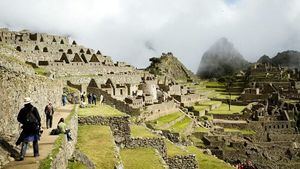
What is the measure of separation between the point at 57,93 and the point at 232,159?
82.2ft

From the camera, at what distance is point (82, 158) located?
42.1 ft

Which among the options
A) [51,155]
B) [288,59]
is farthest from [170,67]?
[51,155]

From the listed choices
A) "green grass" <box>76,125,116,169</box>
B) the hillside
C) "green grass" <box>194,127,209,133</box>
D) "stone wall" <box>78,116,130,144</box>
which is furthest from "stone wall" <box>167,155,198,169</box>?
the hillside

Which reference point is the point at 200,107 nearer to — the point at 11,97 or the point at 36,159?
the point at 11,97

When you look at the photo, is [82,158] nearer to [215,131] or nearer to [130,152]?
[130,152]

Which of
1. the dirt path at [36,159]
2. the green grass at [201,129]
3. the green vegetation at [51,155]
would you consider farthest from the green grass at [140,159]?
the green grass at [201,129]

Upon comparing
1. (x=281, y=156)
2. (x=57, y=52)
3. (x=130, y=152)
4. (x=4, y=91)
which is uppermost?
(x=57, y=52)

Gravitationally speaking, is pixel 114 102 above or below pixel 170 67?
below

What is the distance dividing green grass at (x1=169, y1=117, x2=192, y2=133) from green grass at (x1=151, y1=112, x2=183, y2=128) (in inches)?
26.8

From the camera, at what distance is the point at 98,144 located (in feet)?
50.9

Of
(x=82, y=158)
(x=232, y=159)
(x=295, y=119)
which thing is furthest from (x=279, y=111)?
(x=82, y=158)

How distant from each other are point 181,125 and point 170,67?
54367 millimetres

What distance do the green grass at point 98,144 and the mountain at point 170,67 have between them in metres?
73.9

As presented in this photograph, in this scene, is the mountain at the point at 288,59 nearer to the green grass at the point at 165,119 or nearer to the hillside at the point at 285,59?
the hillside at the point at 285,59
